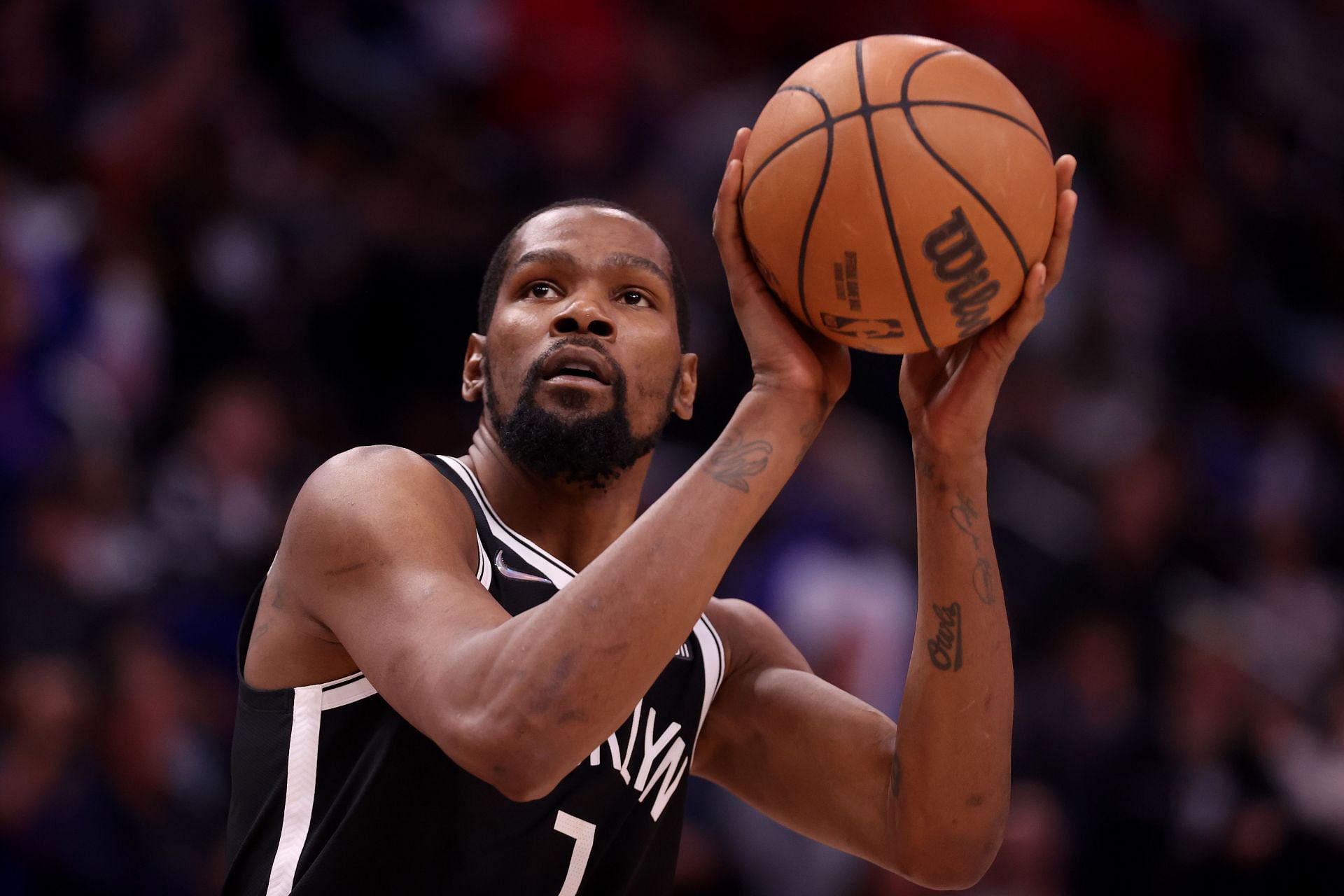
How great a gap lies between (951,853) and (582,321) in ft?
4.66

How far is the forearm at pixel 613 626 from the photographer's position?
2152 millimetres

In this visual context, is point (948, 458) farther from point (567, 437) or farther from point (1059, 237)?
point (567, 437)

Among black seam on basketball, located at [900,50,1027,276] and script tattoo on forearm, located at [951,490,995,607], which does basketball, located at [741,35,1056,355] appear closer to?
black seam on basketball, located at [900,50,1027,276]

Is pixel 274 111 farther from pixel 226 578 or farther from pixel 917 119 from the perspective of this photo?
pixel 917 119

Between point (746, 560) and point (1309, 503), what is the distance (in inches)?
134

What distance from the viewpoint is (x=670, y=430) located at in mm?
7168

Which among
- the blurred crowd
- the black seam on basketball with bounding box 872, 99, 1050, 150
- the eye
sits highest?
the black seam on basketball with bounding box 872, 99, 1050, 150

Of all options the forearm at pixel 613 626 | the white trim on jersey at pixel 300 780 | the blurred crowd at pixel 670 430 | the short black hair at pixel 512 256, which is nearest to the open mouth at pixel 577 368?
the short black hair at pixel 512 256

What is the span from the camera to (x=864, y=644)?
6406mm

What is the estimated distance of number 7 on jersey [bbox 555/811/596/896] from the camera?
2812 millimetres

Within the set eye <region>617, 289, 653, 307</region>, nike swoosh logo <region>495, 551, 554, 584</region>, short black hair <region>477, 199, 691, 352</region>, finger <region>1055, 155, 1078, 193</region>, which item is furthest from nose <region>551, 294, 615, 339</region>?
finger <region>1055, 155, 1078, 193</region>

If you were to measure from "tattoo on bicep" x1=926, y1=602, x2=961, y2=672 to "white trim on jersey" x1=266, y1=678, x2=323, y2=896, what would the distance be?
1.29 meters

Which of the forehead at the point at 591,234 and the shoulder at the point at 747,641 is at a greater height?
the forehead at the point at 591,234

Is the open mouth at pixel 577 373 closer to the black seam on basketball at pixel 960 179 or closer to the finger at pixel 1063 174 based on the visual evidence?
the black seam on basketball at pixel 960 179
